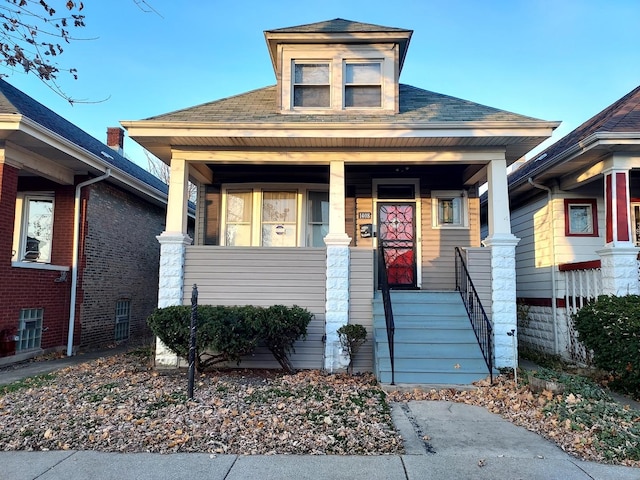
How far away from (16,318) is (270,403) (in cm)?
579

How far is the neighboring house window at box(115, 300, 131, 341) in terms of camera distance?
11.9 meters

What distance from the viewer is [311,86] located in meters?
9.05

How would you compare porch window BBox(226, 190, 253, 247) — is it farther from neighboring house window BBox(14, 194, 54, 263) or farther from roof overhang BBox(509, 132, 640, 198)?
roof overhang BBox(509, 132, 640, 198)

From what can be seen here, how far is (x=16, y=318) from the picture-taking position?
8.51 meters

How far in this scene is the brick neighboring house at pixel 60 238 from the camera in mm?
8289

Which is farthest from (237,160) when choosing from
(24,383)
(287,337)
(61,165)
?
(24,383)

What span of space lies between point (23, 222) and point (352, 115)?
751 centimetres

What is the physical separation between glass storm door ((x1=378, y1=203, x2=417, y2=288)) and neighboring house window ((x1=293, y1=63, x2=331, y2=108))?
8.67ft

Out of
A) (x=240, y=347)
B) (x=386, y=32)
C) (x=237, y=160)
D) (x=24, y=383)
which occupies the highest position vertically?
(x=386, y=32)

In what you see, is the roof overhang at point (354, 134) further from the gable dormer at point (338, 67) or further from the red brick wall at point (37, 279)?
the red brick wall at point (37, 279)

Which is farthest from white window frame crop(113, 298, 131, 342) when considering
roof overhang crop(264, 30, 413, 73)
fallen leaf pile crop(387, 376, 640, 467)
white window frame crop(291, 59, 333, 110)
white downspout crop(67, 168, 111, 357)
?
fallen leaf pile crop(387, 376, 640, 467)

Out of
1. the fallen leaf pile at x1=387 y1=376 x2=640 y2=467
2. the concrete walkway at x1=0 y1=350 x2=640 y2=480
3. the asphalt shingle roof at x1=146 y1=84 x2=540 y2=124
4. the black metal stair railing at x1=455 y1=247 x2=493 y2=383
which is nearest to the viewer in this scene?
the concrete walkway at x1=0 y1=350 x2=640 y2=480

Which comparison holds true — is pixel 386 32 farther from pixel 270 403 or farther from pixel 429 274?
pixel 270 403

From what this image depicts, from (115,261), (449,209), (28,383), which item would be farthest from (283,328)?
(115,261)
